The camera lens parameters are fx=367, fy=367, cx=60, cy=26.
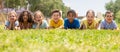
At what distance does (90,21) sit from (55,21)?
139 cm

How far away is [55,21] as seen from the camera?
14.4 m

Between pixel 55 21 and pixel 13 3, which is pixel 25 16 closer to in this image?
pixel 55 21

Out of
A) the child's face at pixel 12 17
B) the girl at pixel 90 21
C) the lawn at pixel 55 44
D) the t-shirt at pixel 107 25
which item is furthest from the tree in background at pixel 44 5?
the lawn at pixel 55 44

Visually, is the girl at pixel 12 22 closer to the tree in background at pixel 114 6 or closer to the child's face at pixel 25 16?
the child's face at pixel 25 16

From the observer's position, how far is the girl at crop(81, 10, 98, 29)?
13.9 metres

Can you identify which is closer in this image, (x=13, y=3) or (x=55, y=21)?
(x=55, y=21)

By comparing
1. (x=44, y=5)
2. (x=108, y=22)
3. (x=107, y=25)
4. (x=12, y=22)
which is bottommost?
(x=44, y=5)

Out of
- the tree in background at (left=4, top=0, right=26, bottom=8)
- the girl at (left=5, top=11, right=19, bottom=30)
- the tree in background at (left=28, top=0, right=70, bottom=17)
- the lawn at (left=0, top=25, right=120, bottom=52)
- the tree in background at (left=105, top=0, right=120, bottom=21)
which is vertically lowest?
the tree in background at (left=105, top=0, right=120, bottom=21)

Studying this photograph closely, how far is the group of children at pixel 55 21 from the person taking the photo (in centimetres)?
1358

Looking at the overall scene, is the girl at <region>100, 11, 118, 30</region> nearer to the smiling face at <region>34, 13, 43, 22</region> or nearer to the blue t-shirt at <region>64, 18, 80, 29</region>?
the blue t-shirt at <region>64, 18, 80, 29</region>

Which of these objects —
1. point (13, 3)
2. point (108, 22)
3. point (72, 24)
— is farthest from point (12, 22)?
point (13, 3)

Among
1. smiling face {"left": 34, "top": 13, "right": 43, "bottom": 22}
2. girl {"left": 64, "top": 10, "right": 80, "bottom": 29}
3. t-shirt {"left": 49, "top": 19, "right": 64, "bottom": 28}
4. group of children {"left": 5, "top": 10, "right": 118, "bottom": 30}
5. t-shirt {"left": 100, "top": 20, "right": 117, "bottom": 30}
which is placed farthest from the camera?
t-shirt {"left": 49, "top": 19, "right": 64, "bottom": 28}

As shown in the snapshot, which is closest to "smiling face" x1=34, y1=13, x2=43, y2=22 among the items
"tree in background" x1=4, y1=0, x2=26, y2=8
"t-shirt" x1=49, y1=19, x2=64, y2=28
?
"t-shirt" x1=49, y1=19, x2=64, y2=28

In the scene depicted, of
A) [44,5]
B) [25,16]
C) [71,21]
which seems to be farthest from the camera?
[44,5]
